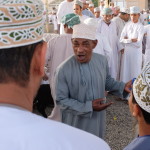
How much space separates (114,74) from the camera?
20.4 ft

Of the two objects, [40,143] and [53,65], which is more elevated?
[40,143]

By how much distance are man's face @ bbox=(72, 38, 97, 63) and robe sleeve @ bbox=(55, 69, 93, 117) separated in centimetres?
22

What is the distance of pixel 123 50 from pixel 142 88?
5.11 metres

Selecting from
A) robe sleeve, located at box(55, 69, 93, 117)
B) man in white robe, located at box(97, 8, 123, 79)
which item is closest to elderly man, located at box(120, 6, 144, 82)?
man in white robe, located at box(97, 8, 123, 79)

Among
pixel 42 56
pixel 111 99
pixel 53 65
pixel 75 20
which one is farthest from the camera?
pixel 111 99

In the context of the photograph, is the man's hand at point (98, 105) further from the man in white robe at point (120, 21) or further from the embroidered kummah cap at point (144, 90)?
the man in white robe at point (120, 21)

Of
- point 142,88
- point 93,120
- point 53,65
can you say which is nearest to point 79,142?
point 142,88

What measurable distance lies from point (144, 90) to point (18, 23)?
2.89 feet

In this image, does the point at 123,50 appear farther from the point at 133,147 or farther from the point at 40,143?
the point at 40,143

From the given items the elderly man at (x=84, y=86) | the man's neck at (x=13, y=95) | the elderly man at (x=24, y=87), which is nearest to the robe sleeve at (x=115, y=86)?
the elderly man at (x=84, y=86)

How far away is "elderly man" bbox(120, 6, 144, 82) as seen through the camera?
6.07 metres

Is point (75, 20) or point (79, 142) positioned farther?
point (75, 20)

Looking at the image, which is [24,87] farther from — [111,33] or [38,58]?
[111,33]

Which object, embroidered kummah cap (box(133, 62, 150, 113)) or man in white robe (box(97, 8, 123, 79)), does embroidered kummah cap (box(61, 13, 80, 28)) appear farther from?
man in white robe (box(97, 8, 123, 79))
